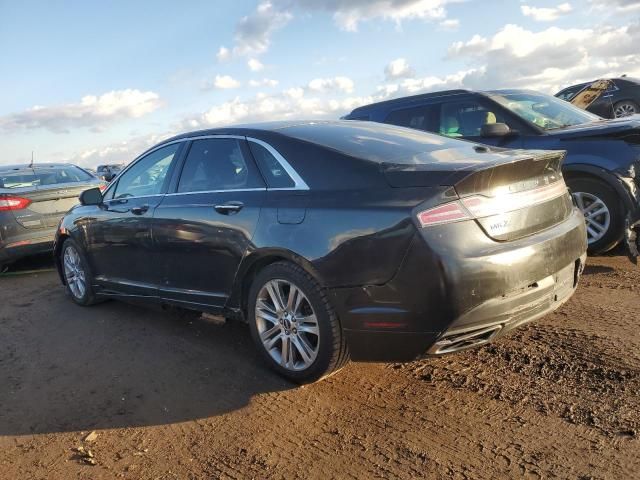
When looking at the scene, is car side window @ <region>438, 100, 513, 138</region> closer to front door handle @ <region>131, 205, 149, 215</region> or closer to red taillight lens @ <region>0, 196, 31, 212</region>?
front door handle @ <region>131, 205, 149, 215</region>

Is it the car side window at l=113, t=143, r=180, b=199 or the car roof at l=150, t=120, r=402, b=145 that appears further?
the car side window at l=113, t=143, r=180, b=199

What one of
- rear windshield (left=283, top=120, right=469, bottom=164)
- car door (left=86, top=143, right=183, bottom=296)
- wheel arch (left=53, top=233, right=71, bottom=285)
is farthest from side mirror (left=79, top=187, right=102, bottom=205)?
rear windshield (left=283, top=120, right=469, bottom=164)

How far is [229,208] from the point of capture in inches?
153

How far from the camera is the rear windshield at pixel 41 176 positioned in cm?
805

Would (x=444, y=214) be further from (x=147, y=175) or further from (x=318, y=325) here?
(x=147, y=175)

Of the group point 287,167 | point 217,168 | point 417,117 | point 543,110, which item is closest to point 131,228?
point 217,168

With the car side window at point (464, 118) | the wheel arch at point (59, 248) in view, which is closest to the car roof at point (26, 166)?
the wheel arch at point (59, 248)

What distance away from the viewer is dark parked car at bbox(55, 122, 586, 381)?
9.71ft

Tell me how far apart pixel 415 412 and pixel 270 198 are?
158 centimetres

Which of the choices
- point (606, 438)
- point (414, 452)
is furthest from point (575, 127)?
point (414, 452)

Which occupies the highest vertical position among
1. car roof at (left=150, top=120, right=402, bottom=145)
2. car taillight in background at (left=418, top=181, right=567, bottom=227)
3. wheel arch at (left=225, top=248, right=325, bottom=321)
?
car roof at (left=150, top=120, right=402, bottom=145)

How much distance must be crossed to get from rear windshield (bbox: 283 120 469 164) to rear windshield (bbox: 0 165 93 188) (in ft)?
18.7

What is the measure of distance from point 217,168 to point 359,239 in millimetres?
1592

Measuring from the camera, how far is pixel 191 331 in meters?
4.77
